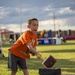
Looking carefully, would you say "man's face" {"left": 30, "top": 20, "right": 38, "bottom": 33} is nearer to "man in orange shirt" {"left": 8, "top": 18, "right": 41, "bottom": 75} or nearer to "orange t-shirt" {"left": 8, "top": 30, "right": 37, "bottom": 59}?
"man in orange shirt" {"left": 8, "top": 18, "right": 41, "bottom": 75}

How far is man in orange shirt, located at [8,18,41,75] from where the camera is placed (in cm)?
716

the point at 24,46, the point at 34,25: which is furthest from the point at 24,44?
the point at 34,25

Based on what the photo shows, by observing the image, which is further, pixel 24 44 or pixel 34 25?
pixel 24 44

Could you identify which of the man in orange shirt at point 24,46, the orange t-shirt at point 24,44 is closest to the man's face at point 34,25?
the man in orange shirt at point 24,46

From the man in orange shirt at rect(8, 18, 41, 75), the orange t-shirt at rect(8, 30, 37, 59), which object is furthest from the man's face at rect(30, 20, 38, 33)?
the orange t-shirt at rect(8, 30, 37, 59)

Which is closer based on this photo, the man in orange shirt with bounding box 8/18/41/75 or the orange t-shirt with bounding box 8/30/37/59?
the man in orange shirt with bounding box 8/18/41/75

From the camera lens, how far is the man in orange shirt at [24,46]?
7163mm

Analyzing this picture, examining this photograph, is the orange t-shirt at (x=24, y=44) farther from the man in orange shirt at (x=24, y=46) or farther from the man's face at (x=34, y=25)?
the man's face at (x=34, y=25)

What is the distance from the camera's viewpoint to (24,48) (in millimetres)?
7555

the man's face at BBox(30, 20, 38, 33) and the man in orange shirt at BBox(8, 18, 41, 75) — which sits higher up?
the man's face at BBox(30, 20, 38, 33)

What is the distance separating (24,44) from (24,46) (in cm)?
10

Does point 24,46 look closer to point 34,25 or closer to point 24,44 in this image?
point 24,44

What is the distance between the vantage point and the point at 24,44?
24.5 ft

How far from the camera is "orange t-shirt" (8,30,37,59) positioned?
7266 mm
